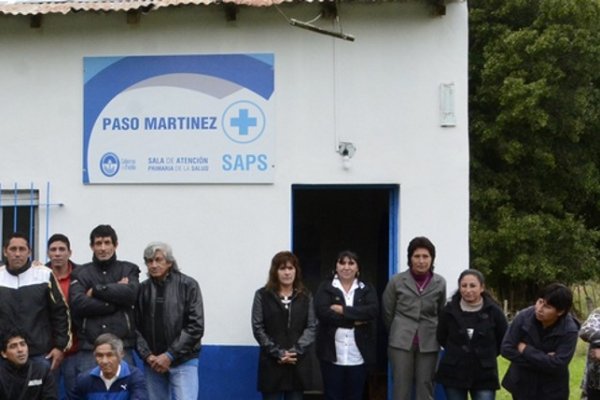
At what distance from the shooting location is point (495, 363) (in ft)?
22.9

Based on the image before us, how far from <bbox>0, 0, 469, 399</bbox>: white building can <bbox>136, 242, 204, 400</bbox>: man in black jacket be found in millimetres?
1002

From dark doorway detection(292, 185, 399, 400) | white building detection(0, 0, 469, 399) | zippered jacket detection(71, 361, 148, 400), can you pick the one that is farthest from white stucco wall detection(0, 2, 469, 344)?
dark doorway detection(292, 185, 399, 400)

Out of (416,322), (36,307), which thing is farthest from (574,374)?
(36,307)

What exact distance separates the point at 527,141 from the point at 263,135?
45.6 ft

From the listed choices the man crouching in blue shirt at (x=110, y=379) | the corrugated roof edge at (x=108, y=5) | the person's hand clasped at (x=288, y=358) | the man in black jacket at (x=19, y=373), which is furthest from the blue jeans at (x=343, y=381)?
the corrugated roof edge at (x=108, y=5)

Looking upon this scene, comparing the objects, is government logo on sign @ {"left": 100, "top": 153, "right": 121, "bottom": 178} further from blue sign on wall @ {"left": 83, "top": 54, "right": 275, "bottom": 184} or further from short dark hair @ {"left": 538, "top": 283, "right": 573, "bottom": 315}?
short dark hair @ {"left": 538, "top": 283, "right": 573, "bottom": 315}

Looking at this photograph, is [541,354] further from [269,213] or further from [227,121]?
[227,121]

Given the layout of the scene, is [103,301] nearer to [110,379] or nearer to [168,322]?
[168,322]

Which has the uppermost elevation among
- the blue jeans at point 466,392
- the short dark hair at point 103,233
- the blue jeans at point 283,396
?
the short dark hair at point 103,233

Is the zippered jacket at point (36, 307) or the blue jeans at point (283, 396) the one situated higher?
the zippered jacket at point (36, 307)

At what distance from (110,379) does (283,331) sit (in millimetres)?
1540

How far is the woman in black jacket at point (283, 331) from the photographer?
7379 mm

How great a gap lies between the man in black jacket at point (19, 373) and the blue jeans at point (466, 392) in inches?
112

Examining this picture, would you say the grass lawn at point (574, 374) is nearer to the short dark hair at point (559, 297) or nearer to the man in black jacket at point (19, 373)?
the short dark hair at point (559, 297)
